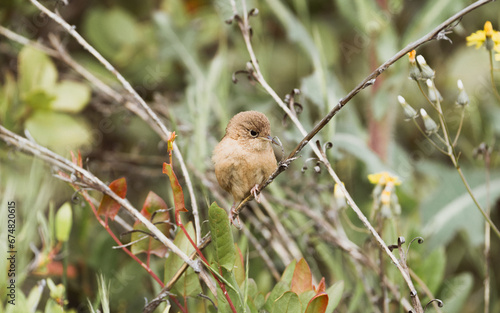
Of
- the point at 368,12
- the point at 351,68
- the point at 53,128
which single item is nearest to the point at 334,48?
the point at 351,68

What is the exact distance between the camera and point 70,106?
7.82ft

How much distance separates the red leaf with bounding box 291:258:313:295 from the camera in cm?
141

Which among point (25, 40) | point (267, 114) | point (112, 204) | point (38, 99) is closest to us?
point (112, 204)

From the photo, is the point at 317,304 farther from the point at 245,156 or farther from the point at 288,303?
the point at 245,156

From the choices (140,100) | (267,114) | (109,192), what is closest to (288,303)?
(109,192)

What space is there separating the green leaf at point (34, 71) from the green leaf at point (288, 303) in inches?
58.1

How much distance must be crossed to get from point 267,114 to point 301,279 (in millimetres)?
1428

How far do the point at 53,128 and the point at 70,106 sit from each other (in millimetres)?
114

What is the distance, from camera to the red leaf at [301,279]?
1.41 metres

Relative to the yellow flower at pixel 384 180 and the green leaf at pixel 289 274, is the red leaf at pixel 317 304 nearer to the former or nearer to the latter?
the green leaf at pixel 289 274

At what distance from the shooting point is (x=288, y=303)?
51.5 inches

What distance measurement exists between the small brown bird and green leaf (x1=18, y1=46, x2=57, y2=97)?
3.43 feet

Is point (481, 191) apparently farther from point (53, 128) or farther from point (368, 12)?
point (53, 128)

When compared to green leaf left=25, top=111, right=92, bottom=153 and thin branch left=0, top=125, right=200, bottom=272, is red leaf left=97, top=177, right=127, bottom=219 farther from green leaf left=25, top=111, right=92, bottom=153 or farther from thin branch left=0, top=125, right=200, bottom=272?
green leaf left=25, top=111, right=92, bottom=153
